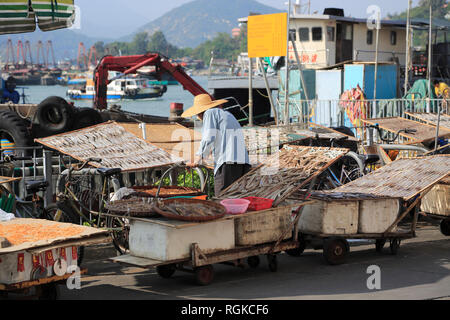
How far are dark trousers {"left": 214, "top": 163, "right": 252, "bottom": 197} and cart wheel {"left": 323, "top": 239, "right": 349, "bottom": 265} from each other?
141cm

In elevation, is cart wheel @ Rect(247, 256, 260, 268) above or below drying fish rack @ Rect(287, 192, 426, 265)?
below

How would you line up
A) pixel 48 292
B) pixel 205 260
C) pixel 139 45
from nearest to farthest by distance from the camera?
pixel 48 292 < pixel 205 260 < pixel 139 45

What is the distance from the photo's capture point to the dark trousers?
8211 millimetres

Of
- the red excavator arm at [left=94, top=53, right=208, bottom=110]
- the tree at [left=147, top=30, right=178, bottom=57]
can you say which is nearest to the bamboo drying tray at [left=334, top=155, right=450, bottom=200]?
the red excavator arm at [left=94, top=53, right=208, bottom=110]

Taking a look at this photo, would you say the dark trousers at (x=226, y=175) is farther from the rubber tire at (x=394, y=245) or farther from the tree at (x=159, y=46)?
the tree at (x=159, y=46)

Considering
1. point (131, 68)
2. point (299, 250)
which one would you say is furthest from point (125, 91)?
point (299, 250)

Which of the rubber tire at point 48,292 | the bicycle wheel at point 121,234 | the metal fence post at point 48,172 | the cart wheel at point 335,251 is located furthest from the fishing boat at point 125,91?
the rubber tire at point 48,292

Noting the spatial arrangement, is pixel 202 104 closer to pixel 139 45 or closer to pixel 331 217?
pixel 331 217

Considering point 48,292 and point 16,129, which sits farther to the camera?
point 16,129

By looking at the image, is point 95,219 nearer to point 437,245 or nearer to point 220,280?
point 220,280

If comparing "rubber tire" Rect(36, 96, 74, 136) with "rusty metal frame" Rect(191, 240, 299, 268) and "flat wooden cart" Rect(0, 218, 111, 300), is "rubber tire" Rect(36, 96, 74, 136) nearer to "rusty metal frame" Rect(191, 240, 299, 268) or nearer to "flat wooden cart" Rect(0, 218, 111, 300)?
"rusty metal frame" Rect(191, 240, 299, 268)

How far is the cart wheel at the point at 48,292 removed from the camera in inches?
229

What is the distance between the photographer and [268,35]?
1477 cm

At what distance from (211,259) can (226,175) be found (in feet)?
6.22
